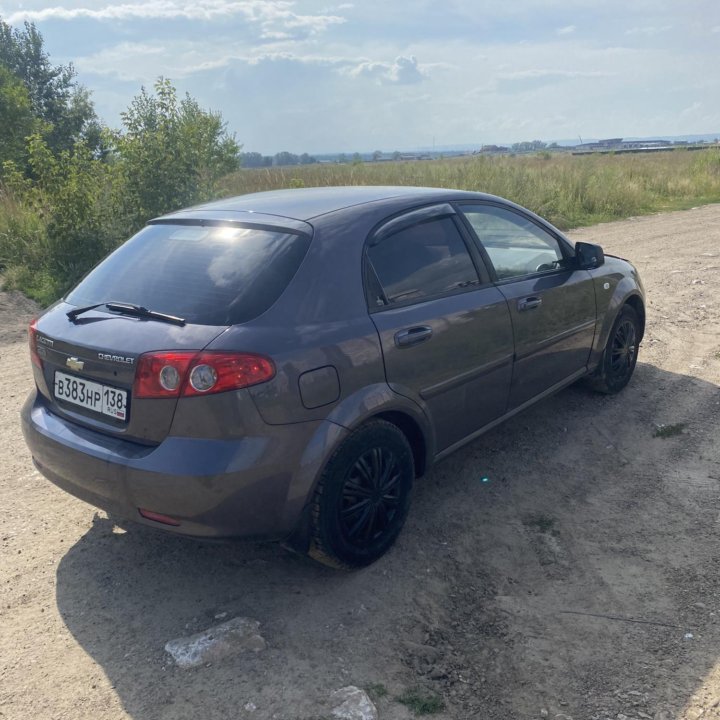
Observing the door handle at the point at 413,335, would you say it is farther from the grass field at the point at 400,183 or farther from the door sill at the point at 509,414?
the grass field at the point at 400,183

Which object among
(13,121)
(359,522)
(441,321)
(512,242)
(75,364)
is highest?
(13,121)

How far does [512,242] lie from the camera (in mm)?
4551

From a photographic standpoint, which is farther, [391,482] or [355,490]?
[391,482]

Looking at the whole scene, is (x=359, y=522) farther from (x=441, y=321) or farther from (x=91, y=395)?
(x=91, y=395)

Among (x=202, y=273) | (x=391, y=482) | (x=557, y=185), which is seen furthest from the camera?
(x=557, y=185)

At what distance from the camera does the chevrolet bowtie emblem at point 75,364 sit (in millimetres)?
3076

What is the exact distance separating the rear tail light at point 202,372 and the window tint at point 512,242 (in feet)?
Result: 6.29

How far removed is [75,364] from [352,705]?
6.08ft

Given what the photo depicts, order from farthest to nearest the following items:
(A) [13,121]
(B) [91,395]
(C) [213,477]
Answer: (A) [13,121] → (B) [91,395] → (C) [213,477]

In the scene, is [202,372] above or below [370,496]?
above

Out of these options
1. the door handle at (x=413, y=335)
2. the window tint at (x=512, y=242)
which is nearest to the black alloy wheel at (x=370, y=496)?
the door handle at (x=413, y=335)

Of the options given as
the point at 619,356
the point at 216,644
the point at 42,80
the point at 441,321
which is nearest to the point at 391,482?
the point at 441,321

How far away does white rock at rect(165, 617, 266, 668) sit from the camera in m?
2.75

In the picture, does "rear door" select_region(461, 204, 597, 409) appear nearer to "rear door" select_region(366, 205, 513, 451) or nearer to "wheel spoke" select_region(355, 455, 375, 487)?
"rear door" select_region(366, 205, 513, 451)
